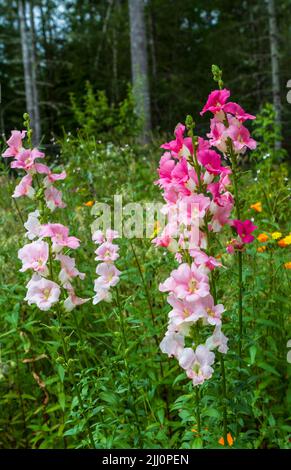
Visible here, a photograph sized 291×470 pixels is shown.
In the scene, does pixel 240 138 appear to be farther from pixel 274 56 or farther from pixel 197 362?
pixel 274 56

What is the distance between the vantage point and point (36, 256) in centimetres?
187

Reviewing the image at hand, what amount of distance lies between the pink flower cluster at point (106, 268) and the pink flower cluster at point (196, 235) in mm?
290

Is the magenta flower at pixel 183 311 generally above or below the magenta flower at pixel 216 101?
below

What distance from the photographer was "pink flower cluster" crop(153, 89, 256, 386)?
168 cm

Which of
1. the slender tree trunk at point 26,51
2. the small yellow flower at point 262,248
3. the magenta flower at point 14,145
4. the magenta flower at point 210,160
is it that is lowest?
the small yellow flower at point 262,248

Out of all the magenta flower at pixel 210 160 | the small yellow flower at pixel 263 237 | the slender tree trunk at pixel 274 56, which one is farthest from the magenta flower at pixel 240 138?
the slender tree trunk at pixel 274 56

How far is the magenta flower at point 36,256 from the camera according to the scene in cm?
185

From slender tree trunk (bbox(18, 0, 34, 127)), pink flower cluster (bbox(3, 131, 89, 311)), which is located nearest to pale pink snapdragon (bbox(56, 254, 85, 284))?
pink flower cluster (bbox(3, 131, 89, 311))

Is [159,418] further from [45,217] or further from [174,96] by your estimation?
[174,96]

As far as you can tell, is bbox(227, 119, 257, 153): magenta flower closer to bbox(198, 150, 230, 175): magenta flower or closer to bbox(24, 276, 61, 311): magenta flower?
bbox(198, 150, 230, 175): magenta flower

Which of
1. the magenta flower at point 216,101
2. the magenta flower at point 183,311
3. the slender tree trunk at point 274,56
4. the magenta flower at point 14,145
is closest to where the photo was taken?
the magenta flower at point 183,311

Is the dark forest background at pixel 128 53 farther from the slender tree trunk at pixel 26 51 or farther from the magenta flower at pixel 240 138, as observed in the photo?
the magenta flower at pixel 240 138
